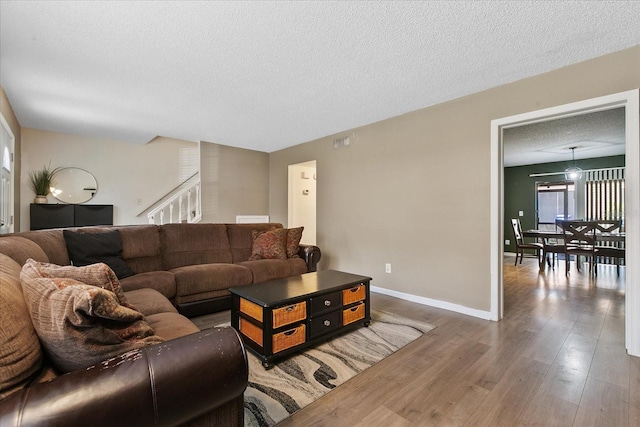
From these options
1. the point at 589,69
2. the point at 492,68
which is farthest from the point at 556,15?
the point at 589,69

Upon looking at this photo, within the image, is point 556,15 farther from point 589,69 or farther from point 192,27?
point 192,27

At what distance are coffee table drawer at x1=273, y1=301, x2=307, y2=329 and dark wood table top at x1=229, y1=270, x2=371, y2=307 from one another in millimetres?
59

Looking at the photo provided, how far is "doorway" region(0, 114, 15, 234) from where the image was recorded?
3.04 m

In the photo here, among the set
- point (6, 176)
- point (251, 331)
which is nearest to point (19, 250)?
point (251, 331)

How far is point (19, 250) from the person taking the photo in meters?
1.73

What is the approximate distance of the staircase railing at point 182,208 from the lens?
4988 millimetres

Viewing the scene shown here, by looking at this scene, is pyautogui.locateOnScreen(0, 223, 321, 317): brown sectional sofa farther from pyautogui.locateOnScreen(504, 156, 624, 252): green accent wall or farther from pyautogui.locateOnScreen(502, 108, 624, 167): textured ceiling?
pyautogui.locateOnScreen(504, 156, 624, 252): green accent wall

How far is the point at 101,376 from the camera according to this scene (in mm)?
818

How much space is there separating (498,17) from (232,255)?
11.4ft

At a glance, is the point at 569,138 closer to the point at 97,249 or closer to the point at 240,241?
the point at 240,241

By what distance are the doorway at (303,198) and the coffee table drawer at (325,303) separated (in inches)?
126

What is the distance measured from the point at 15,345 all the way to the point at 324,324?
182cm

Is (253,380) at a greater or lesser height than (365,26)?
lesser

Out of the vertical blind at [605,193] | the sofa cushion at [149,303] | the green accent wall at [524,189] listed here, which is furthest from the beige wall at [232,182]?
the vertical blind at [605,193]
